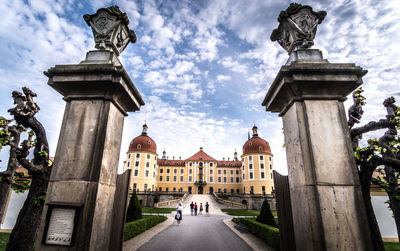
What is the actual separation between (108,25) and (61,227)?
352cm

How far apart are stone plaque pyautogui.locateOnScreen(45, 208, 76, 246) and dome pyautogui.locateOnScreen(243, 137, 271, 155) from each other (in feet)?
167

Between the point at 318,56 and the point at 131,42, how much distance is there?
3771 mm

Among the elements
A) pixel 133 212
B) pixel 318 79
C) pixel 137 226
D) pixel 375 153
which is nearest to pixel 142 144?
pixel 133 212

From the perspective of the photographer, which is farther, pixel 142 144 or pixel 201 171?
pixel 201 171

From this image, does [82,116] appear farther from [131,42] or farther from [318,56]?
[318,56]

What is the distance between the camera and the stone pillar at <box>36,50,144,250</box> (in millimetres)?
2896

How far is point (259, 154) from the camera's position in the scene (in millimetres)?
50219

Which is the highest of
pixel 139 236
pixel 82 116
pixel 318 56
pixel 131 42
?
pixel 131 42

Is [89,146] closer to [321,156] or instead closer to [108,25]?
[108,25]

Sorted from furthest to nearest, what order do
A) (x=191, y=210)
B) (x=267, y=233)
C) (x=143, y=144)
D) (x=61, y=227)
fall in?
1. (x=143, y=144)
2. (x=191, y=210)
3. (x=267, y=233)
4. (x=61, y=227)

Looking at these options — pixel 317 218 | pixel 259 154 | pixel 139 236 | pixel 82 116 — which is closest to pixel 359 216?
pixel 317 218

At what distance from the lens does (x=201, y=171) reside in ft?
194

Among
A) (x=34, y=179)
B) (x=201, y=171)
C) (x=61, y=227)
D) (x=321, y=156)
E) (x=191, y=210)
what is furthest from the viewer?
(x=201, y=171)

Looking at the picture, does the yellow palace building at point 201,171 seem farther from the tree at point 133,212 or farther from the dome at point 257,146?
the tree at point 133,212
